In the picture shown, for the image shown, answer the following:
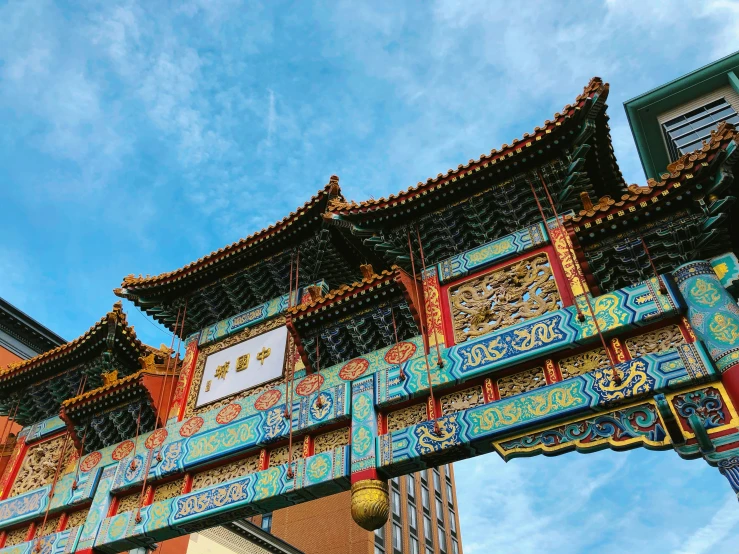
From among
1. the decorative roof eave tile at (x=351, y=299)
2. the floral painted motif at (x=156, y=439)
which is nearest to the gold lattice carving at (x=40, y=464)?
the floral painted motif at (x=156, y=439)

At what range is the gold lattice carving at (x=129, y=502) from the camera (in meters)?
10.7

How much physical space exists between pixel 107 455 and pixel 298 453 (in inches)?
178

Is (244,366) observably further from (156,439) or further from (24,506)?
(24,506)

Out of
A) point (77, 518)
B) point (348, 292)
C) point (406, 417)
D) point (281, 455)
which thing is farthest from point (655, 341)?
point (77, 518)

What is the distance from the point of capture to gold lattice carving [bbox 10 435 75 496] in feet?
40.8

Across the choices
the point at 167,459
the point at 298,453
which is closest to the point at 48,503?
the point at 167,459

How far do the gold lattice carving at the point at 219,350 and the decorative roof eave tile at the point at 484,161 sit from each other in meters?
2.76

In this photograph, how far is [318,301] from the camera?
10.3 metres

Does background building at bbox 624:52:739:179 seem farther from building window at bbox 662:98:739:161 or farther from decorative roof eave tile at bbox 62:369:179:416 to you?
decorative roof eave tile at bbox 62:369:179:416

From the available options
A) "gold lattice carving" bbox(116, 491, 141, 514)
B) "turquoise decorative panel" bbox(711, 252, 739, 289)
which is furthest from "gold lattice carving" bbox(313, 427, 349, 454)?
"turquoise decorative panel" bbox(711, 252, 739, 289)

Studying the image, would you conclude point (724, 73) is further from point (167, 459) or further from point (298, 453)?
point (167, 459)

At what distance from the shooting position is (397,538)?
35062mm

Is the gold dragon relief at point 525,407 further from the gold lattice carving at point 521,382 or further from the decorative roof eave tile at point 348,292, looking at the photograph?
the decorative roof eave tile at point 348,292

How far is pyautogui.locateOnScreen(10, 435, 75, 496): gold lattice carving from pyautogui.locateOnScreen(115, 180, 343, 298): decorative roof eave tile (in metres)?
3.44
